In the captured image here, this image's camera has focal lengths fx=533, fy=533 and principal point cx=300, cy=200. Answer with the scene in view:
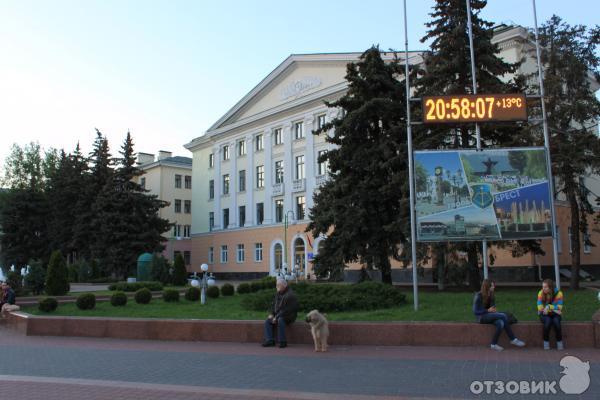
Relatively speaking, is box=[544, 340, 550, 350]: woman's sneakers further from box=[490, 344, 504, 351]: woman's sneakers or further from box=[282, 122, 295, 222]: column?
box=[282, 122, 295, 222]: column

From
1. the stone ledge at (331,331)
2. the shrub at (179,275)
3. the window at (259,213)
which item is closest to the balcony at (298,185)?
the window at (259,213)

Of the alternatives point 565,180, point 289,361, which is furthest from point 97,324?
point 565,180

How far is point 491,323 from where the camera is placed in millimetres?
10500

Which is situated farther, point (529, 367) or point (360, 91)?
point (360, 91)

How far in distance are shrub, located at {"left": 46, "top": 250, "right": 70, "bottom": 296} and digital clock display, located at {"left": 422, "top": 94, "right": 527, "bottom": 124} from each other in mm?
16777

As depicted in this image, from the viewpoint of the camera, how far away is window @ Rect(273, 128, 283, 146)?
52.8m

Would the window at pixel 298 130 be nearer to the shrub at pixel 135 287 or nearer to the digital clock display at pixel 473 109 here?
the shrub at pixel 135 287

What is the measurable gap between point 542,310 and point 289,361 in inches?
194

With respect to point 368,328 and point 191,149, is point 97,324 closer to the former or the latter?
point 368,328

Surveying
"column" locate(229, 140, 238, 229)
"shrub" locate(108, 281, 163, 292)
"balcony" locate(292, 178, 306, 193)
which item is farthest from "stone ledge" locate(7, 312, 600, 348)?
"column" locate(229, 140, 238, 229)

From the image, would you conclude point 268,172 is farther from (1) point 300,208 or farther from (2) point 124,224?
(2) point 124,224

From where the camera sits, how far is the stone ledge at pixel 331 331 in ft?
34.2

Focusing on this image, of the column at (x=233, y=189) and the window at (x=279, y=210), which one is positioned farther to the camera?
the column at (x=233, y=189)

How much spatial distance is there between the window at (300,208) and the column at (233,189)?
10070 millimetres
